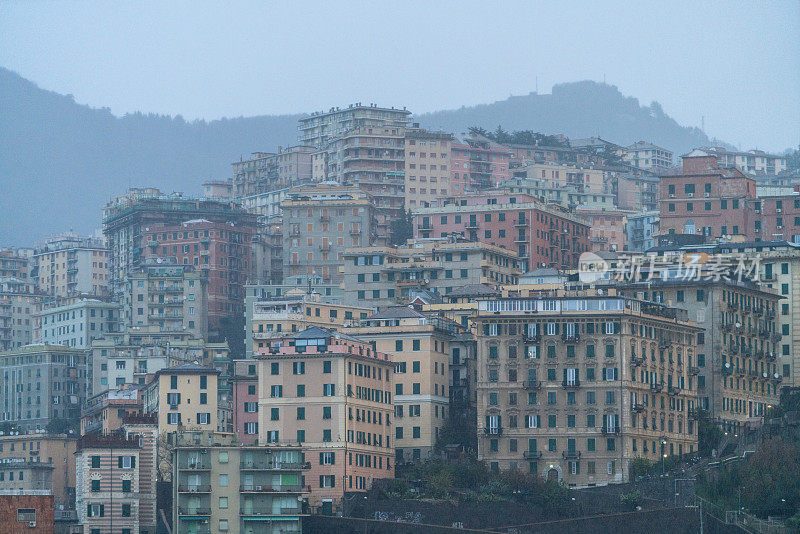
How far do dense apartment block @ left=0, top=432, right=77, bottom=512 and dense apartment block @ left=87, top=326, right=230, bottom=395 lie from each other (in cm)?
998

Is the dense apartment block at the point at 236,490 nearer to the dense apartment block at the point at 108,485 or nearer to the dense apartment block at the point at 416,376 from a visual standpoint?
the dense apartment block at the point at 108,485

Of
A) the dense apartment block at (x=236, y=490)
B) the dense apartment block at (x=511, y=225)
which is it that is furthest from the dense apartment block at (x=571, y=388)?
the dense apartment block at (x=511, y=225)

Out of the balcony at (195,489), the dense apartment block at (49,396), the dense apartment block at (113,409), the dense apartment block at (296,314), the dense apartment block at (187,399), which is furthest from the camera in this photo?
the dense apartment block at (49,396)

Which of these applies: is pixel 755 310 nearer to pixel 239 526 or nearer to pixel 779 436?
pixel 779 436

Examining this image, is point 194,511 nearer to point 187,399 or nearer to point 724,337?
point 187,399

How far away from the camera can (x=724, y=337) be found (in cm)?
14962

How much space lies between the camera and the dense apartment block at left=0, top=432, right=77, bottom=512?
164 meters

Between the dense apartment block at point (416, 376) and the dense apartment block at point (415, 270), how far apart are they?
85.9ft

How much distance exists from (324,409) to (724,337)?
119 ft

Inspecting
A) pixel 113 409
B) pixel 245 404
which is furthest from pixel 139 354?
pixel 245 404

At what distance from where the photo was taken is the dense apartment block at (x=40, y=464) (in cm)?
16450

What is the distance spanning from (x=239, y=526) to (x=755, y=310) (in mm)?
51607

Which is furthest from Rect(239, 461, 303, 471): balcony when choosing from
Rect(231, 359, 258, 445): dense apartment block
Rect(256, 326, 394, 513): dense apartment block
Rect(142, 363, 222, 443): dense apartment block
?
Rect(231, 359, 258, 445): dense apartment block

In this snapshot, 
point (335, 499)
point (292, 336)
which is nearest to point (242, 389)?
point (292, 336)
